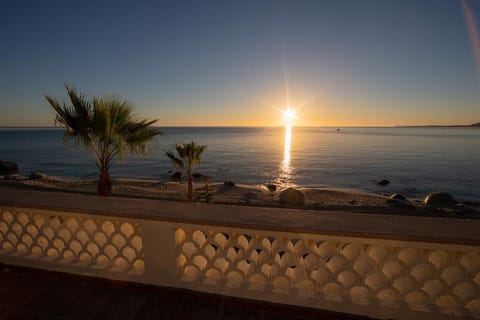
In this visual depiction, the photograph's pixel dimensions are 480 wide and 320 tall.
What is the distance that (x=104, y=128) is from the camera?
655cm

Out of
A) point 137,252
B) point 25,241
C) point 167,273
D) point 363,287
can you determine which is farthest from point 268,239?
point 25,241

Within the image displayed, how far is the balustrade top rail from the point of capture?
195 centimetres

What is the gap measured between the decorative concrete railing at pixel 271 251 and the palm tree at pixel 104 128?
3973 millimetres

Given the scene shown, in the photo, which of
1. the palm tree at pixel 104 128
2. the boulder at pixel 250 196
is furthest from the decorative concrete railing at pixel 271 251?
the boulder at pixel 250 196

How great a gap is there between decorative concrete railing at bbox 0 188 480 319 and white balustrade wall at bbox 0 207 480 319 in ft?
0.03

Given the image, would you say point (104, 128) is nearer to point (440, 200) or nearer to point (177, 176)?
point (177, 176)

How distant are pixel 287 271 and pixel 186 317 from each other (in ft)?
3.71

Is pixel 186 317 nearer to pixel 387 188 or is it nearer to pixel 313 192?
pixel 313 192

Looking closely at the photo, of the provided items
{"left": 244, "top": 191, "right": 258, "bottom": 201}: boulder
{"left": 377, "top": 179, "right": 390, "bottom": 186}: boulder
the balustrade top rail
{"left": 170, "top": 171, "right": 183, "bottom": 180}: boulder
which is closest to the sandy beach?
{"left": 244, "top": 191, "right": 258, "bottom": 201}: boulder

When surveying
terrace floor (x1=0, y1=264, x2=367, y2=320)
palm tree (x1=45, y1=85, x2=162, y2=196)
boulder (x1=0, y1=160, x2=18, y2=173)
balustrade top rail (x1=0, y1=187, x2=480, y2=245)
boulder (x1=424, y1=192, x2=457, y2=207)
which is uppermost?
palm tree (x1=45, y1=85, x2=162, y2=196)

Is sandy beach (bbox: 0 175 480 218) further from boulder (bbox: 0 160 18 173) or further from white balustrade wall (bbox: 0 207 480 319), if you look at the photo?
Answer: white balustrade wall (bbox: 0 207 480 319)

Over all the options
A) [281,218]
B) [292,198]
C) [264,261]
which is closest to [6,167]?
[292,198]

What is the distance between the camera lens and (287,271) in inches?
95.9

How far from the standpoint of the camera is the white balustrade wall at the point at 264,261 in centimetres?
209
